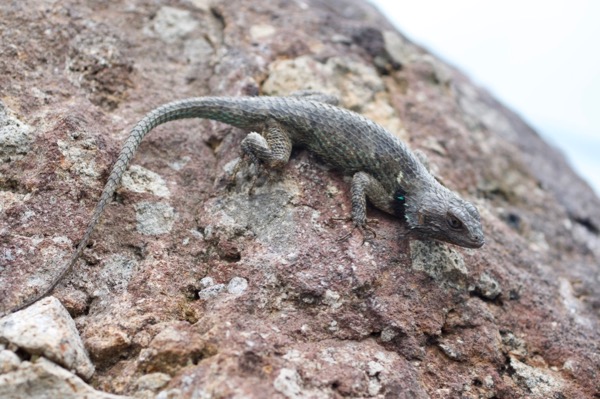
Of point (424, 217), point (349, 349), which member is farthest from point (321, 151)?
point (349, 349)

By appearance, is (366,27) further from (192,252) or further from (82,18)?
(192,252)

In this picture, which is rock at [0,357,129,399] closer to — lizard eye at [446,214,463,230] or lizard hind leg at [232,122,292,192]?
lizard hind leg at [232,122,292,192]

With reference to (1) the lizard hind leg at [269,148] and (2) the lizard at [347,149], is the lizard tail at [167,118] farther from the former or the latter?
(1) the lizard hind leg at [269,148]

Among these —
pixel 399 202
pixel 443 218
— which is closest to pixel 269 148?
pixel 399 202

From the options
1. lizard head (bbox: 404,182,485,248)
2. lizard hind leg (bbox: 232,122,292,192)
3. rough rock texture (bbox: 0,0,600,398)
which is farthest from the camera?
lizard hind leg (bbox: 232,122,292,192)

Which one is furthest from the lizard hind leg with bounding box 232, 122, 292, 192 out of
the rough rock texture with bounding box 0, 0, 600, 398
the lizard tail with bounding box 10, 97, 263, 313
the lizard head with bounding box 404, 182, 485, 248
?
the lizard head with bounding box 404, 182, 485, 248

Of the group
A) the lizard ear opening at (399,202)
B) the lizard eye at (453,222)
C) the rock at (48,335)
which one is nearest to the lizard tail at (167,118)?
the rock at (48,335)
